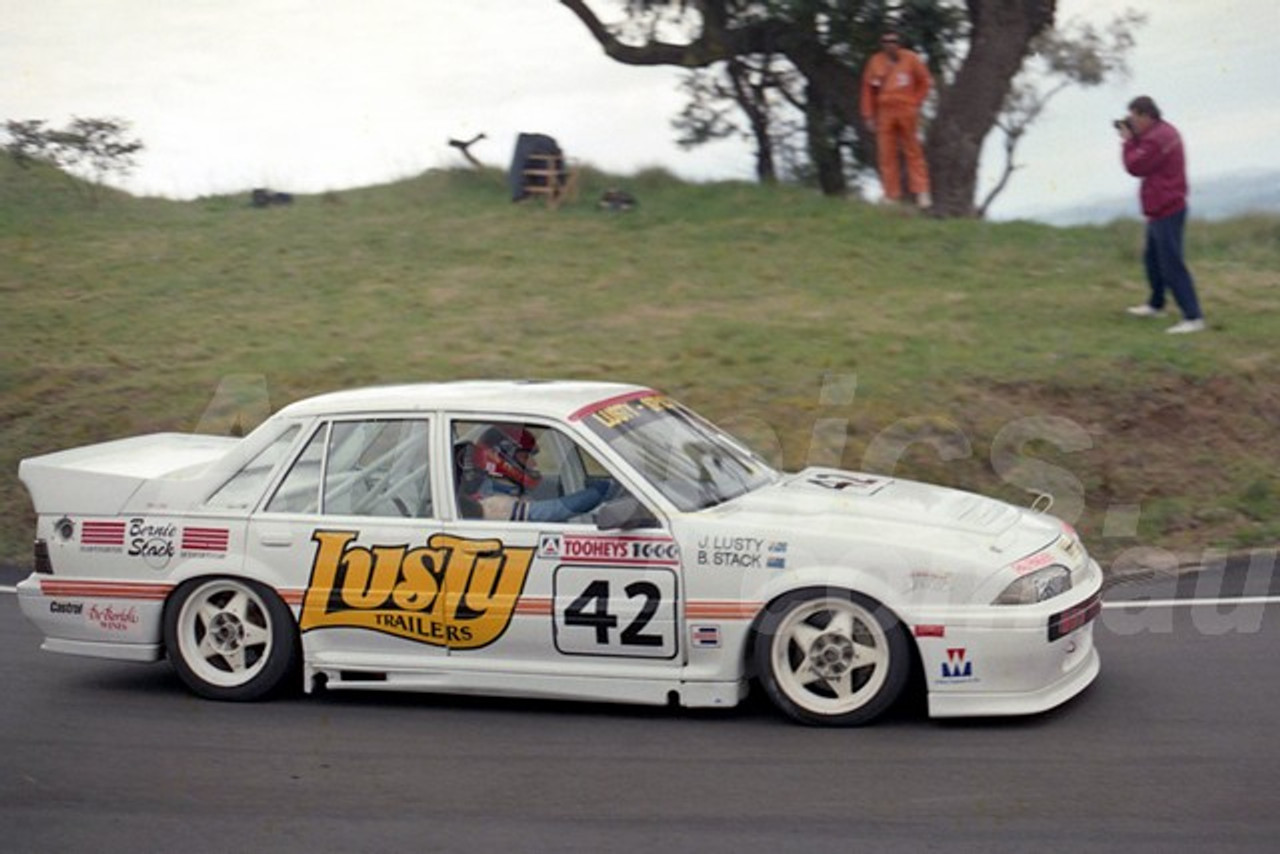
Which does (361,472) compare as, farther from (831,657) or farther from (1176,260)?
(1176,260)

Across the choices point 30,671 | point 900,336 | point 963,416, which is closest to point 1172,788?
point 30,671

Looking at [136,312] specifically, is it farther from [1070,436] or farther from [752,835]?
[752,835]

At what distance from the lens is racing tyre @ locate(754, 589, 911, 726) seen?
6977 mm

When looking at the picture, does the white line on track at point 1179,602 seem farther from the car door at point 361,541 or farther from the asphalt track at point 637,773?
the car door at point 361,541

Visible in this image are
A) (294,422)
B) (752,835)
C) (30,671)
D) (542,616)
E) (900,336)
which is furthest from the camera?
(900,336)

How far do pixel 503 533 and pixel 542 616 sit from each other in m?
0.42

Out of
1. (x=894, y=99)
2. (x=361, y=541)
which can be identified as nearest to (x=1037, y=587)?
(x=361, y=541)

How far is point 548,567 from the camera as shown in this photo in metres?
7.38

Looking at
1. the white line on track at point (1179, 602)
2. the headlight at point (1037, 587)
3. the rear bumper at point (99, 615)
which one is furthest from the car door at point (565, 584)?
the white line on track at point (1179, 602)

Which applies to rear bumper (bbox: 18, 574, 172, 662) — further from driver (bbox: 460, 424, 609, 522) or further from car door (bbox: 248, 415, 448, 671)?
driver (bbox: 460, 424, 609, 522)

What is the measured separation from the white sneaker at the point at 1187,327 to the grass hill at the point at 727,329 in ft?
0.40

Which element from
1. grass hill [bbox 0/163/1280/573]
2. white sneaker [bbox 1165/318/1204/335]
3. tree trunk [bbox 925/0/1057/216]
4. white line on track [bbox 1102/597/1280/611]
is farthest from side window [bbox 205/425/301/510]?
tree trunk [bbox 925/0/1057/216]

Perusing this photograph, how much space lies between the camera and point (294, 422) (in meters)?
8.05

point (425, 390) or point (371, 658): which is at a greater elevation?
point (425, 390)
